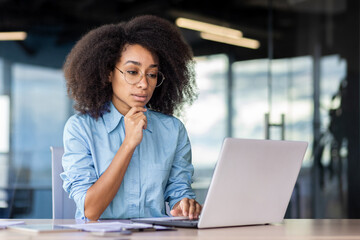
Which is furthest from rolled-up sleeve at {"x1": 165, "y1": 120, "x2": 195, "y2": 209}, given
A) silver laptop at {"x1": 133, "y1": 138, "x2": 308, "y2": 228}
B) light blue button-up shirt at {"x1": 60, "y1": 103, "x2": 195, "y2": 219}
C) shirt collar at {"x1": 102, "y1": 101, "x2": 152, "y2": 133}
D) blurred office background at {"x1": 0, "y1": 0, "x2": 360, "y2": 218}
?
blurred office background at {"x1": 0, "y1": 0, "x2": 360, "y2": 218}

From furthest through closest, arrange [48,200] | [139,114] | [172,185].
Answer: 1. [48,200]
2. [172,185]
3. [139,114]

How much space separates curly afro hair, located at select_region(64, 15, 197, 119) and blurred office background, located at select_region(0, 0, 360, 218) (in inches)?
98.7

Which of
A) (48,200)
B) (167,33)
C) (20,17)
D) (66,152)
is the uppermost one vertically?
(20,17)

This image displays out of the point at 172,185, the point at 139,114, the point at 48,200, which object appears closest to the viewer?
the point at 139,114

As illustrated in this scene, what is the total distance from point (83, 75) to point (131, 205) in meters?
0.58

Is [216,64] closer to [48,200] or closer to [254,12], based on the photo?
[254,12]

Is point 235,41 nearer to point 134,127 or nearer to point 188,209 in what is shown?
point 134,127

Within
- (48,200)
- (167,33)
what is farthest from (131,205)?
(48,200)

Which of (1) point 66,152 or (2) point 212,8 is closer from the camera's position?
(1) point 66,152

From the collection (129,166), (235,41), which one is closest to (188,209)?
(129,166)

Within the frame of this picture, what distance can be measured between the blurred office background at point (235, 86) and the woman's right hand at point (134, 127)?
292 centimetres

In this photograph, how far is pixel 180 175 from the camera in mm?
2305

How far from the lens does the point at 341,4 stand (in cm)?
502

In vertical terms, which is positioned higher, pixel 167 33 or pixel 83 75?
pixel 167 33
